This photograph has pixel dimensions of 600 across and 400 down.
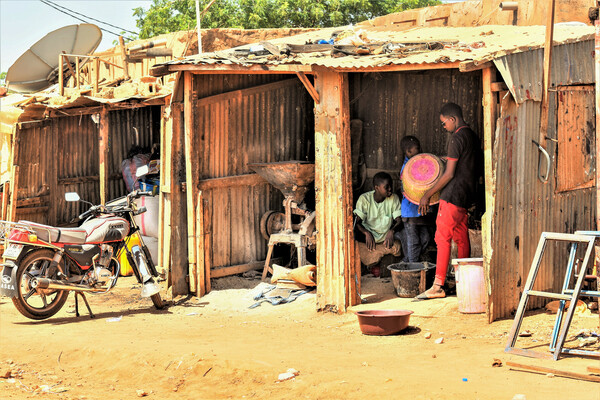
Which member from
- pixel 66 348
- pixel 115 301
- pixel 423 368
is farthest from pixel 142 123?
pixel 423 368

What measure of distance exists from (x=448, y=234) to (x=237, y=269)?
10.6ft

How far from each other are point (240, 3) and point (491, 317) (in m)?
19.4

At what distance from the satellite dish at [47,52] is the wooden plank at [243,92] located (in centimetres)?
601

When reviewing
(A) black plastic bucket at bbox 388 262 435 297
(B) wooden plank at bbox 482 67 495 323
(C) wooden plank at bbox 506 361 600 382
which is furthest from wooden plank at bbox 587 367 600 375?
(A) black plastic bucket at bbox 388 262 435 297

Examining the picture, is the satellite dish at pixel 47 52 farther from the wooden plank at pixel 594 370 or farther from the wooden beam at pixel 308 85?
the wooden plank at pixel 594 370

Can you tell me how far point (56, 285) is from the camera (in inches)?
352

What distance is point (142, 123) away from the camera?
554 inches

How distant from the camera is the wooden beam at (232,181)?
10180 millimetres

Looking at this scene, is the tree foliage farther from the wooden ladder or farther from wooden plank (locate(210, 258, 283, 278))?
the wooden ladder

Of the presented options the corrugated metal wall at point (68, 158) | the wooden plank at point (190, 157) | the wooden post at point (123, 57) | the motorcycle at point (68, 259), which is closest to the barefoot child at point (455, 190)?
the wooden plank at point (190, 157)

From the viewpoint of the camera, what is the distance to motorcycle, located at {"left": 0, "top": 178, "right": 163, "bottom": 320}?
8.75 metres

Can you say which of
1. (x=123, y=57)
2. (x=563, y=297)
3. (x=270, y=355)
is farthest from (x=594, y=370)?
(x=123, y=57)

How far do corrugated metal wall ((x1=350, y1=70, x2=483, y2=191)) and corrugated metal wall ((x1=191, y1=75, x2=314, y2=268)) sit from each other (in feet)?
2.99

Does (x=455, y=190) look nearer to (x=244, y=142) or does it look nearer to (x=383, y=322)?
(x=383, y=322)
